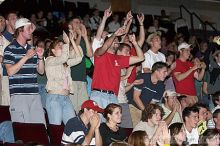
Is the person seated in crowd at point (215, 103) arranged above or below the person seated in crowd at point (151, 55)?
below

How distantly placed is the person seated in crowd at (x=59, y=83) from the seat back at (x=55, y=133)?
33cm

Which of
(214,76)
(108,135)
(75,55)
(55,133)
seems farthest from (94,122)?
(214,76)

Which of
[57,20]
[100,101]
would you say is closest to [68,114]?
A: [100,101]

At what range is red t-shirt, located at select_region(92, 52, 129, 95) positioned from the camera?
848 cm

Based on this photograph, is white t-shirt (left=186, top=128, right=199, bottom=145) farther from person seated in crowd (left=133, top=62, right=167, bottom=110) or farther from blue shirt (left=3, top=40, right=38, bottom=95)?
blue shirt (left=3, top=40, right=38, bottom=95)

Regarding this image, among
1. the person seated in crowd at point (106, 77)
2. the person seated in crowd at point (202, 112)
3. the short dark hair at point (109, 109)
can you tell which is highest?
the person seated in crowd at point (106, 77)

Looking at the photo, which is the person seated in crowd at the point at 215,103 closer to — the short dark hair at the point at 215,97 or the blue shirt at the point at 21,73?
the short dark hair at the point at 215,97

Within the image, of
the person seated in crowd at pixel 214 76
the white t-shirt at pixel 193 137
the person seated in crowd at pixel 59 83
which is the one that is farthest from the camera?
the person seated in crowd at pixel 214 76

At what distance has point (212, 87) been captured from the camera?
37.8 ft

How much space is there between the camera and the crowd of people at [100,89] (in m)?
7.61

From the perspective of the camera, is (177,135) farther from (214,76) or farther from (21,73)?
(214,76)

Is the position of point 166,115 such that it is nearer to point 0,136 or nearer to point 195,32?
point 0,136

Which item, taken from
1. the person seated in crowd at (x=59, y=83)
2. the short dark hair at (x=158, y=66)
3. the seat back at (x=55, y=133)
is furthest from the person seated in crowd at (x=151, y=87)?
the seat back at (x=55, y=133)

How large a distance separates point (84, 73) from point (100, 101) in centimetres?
93
